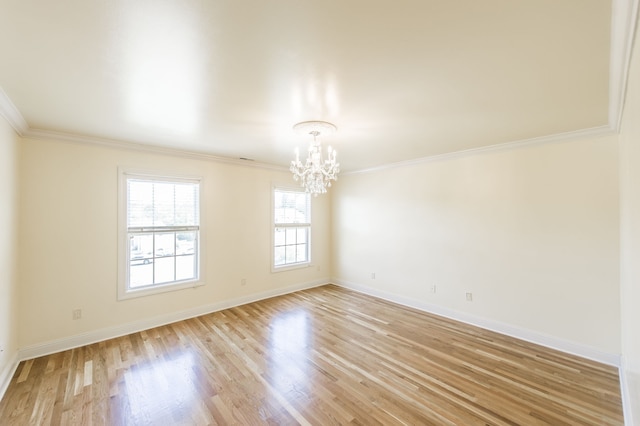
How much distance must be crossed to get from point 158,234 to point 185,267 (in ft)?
2.09

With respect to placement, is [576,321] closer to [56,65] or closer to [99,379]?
[99,379]

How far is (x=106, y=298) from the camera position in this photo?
335cm

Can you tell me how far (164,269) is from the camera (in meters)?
3.86

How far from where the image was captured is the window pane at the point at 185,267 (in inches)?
157

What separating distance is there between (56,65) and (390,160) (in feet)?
13.2

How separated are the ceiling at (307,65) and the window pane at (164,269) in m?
1.83

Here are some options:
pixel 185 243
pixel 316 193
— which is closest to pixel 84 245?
pixel 185 243

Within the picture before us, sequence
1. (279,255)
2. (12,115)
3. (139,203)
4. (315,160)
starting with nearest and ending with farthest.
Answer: (12,115)
(315,160)
(139,203)
(279,255)

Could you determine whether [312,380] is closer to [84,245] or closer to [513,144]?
[84,245]

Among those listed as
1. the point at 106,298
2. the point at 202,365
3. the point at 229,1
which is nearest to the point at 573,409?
the point at 202,365

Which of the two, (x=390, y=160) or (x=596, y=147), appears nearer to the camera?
(x=596, y=147)

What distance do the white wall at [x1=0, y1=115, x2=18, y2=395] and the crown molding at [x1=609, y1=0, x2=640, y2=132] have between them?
419 cm

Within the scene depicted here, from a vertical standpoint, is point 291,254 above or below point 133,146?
below

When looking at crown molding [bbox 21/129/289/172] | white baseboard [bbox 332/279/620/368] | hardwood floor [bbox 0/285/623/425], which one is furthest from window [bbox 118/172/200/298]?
white baseboard [bbox 332/279/620/368]
